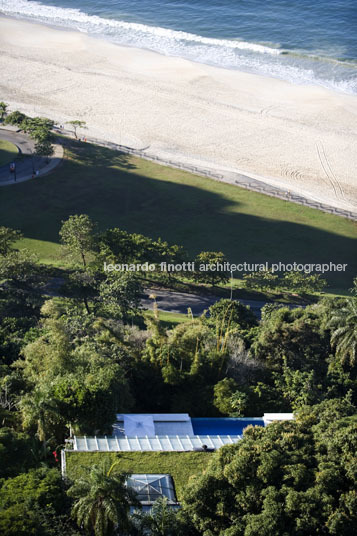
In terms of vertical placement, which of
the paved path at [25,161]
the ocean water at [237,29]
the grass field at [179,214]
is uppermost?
the ocean water at [237,29]

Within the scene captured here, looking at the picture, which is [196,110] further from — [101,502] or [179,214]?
[101,502]

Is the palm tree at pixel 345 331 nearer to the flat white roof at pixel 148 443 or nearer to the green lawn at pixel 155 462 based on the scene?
the flat white roof at pixel 148 443

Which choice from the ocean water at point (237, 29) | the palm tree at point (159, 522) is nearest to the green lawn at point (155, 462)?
the palm tree at point (159, 522)

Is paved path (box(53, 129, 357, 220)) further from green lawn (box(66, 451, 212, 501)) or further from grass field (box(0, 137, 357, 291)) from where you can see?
green lawn (box(66, 451, 212, 501))

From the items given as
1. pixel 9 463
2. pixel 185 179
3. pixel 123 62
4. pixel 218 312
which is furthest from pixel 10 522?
pixel 123 62

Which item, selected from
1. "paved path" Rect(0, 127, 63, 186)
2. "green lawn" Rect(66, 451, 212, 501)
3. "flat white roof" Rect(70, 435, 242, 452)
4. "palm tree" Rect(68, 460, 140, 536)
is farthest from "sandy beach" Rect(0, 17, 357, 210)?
"palm tree" Rect(68, 460, 140, 536)

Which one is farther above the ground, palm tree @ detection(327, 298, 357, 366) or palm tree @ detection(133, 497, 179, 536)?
palm tree @ detection(133, 497, 179, 536)

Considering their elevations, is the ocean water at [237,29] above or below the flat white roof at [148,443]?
above
